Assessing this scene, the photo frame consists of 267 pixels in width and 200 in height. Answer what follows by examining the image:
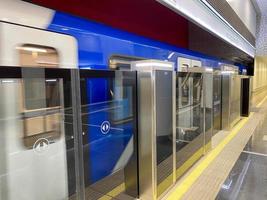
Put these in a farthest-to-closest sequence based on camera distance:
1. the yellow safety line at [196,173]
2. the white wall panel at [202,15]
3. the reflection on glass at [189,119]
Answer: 1. the reflection on glass at [189,119]
2. the white wall panel at [202,15]
3. the yellow safety line at [196,173]

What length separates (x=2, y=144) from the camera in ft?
4.87

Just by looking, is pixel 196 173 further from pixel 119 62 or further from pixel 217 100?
pixel 217 100

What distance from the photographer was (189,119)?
3.79 metres

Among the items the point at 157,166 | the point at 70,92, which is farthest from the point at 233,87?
the point at 70,92

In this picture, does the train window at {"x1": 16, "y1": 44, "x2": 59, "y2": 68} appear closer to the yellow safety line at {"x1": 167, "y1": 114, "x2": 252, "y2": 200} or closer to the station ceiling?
the station ceiling

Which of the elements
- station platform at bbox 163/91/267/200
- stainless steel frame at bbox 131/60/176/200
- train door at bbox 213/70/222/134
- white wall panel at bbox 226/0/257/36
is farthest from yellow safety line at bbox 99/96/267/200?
white wall panel at bbox 226/0/257/36

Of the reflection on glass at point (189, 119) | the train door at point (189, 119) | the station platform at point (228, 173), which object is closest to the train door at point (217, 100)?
the station platform at point (228, 173)

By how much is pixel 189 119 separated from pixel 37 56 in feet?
8.69

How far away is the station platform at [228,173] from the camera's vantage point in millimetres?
2748

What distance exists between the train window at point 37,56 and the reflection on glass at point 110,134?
343 millimetres

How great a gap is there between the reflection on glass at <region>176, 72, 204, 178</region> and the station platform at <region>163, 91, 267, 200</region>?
19cm

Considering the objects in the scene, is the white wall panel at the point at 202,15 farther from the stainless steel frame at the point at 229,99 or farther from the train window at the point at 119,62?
the stainless steel frame at the point at 229,99

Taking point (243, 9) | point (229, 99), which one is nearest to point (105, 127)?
point (229, 99)

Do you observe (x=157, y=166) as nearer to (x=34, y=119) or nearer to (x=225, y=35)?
(x=34, y=119)
